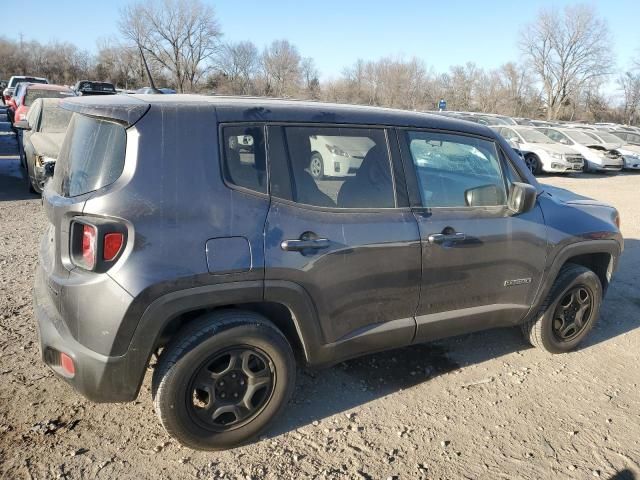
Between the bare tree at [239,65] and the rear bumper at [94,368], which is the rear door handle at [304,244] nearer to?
the rear bumper at [94,368]

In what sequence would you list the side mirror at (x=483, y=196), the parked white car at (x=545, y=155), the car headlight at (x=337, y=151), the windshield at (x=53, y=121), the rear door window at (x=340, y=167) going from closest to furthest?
the rear door window at (x=340, y=167), the car headlight at (x=337, y=151), the side mirror at (x=483, y=196), the windshield at (x=53, y=121), the parked white car at (x=545, y=155)

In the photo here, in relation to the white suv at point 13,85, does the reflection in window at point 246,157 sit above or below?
below

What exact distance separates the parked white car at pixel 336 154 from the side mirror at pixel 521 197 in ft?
3.56

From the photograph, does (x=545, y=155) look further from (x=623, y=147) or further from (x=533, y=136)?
(x=623, y=147)

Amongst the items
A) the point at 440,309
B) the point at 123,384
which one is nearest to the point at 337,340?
the point at 440,309

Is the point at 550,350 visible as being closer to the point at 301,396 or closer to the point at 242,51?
the point at 301,396

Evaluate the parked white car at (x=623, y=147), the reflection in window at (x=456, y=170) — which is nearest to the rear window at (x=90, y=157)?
the reflection in window at (x=456, y=170)

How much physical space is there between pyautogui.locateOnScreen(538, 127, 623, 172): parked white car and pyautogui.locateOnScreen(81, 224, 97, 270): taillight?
18874mm

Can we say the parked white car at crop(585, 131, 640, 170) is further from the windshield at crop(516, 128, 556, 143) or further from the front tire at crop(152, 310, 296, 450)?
the front tire at crop(152, 310, 296, 450)

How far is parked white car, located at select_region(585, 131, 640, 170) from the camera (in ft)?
63.5

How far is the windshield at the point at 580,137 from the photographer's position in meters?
19.5

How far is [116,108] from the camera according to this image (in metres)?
2.42

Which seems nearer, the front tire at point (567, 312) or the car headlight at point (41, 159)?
the front tire at point (567, 312)

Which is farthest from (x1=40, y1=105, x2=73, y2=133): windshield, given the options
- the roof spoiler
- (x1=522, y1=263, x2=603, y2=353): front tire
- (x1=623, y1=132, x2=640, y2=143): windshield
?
(x1=623, y1=132, x2=640, y2=143): windshield
